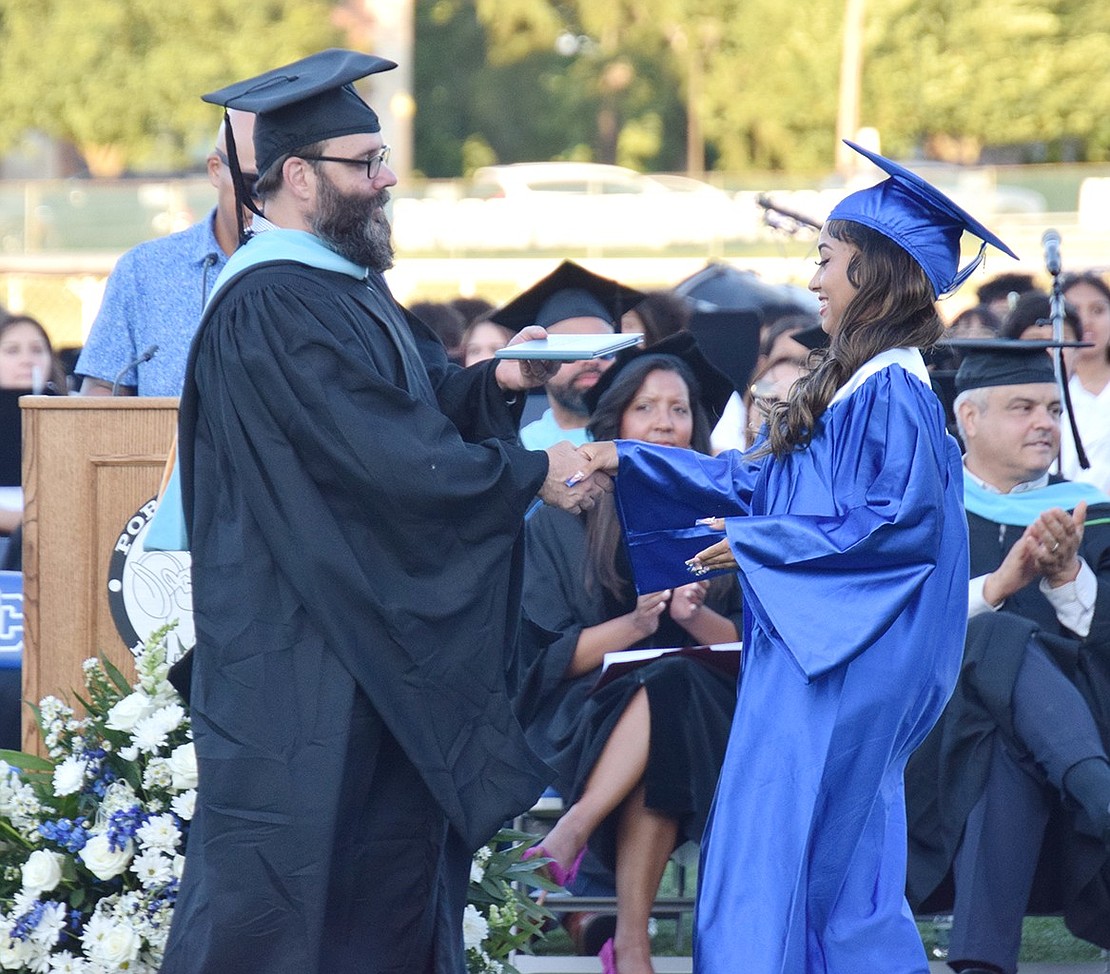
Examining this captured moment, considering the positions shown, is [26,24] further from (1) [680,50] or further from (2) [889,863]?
(2) [889,863]

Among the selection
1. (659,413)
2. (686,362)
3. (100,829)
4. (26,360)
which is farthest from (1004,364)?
(26,360)

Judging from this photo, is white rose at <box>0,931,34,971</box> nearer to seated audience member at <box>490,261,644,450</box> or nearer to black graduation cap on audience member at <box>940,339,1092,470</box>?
seated audience member at <box>490,261,644,450</box>

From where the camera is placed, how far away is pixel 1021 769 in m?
5.24

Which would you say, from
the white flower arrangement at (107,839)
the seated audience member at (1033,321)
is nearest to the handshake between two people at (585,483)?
the white flower arrangement at (107,839)

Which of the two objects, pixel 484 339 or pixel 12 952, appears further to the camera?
pixel 484 339

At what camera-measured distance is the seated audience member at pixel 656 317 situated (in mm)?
7613

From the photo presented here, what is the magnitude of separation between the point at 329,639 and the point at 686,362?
2623 millimetres

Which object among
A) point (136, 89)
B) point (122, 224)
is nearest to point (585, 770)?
point (122, 224)

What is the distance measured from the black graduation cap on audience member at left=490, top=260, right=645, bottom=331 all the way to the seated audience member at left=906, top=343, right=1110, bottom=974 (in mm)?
2175

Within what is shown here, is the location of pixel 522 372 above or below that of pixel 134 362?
above

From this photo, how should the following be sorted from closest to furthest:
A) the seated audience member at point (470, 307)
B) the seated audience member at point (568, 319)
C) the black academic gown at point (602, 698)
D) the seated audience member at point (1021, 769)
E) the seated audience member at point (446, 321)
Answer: the seated audience member at point (1021, 769) → the black academic gown at point (602, 698) → the seated audience member at point (568, 319) → the seated audience member at point (446, 321) → the seated audience member at point (470, 307)

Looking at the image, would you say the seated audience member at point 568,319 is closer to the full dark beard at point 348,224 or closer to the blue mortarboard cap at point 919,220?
the blue mortarboard cap at point 919,220

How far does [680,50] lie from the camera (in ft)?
132

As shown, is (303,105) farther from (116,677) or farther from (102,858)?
(102,858)
